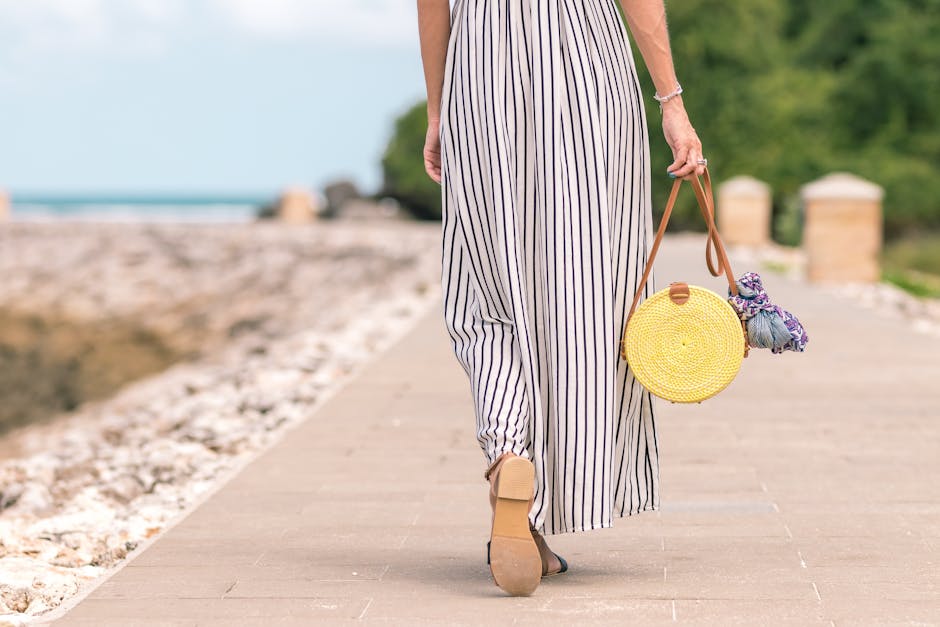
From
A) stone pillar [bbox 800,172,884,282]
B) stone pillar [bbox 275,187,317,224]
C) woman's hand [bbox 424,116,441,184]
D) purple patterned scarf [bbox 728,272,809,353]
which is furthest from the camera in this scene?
stone pillar [bbox 275,187,317,224]

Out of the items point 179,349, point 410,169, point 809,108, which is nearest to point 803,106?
point 809,108

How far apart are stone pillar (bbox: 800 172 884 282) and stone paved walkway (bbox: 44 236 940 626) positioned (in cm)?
821

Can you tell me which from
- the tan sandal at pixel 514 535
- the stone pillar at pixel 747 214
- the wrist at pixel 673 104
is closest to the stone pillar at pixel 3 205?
the stone pillar at pixel 747 214

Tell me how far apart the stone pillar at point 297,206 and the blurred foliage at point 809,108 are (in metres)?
7.78

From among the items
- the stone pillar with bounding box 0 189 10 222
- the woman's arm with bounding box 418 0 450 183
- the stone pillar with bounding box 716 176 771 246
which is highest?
the woman's arm with bounding box 418 0 450 183

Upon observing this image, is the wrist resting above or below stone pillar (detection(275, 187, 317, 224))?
above

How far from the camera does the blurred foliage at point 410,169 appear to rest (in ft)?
124

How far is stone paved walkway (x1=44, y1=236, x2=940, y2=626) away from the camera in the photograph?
11.2 ft

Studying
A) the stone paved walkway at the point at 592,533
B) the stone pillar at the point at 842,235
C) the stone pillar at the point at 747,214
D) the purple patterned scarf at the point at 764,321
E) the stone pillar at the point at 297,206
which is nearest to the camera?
the stone paved walkway at the point at 592,533

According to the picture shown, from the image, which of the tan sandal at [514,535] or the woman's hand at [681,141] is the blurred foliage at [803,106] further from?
the tan sandal at [514,535]

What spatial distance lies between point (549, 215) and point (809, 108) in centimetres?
3135

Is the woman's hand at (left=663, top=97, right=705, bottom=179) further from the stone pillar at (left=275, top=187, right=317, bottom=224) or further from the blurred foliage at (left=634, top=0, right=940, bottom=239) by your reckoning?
the stone pillar at (left=275, top=187, right=317, bottom=224)

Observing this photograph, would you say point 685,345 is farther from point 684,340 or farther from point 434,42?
point 434,42

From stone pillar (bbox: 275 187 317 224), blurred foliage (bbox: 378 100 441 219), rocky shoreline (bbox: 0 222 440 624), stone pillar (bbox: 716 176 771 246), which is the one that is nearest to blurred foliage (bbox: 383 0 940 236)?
blurred foliage (bbox: 378 100 441 219)
